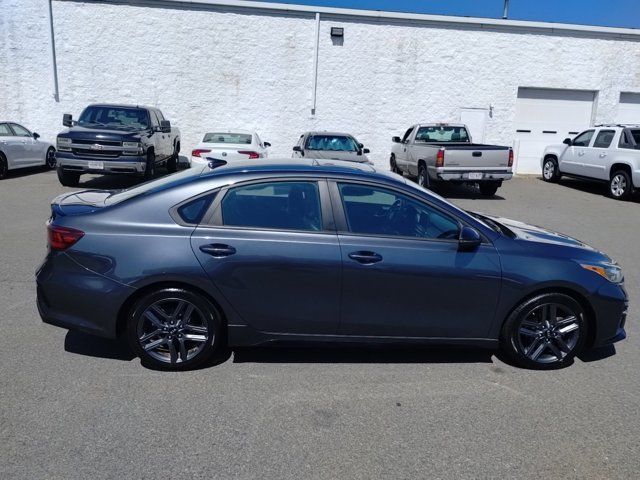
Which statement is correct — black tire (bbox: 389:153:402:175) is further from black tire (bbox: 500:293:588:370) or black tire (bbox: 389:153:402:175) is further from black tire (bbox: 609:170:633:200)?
black tire (bbox: 500:293:588:370)

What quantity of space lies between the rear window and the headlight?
10.6 m

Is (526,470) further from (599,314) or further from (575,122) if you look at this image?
(575,122)

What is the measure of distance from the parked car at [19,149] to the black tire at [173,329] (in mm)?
12084

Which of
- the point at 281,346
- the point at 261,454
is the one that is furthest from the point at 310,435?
the point at 281,346

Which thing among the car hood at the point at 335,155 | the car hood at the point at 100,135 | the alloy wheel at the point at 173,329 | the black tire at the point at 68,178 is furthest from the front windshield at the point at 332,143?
the alloy wheel at the point at 173,329

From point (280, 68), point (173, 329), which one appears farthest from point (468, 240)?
point (280, 68)

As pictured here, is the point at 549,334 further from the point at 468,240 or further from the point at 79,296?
the point at 79,296

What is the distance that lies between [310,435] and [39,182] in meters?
12.7

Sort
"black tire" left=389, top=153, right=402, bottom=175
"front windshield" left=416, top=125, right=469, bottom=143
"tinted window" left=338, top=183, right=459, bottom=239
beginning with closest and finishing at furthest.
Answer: "tinted window" left=338, top=183, right=459, bottom=239 → "front windshield" left=416, top=125, right=469, bottom=143 → "black tire" left=389, top=153, right=402, bottom=175

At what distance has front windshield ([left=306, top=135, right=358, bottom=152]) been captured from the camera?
13.4 metres

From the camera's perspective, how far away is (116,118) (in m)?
13.0

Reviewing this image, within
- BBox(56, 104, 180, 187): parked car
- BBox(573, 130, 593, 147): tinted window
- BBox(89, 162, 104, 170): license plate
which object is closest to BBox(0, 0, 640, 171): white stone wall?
BBox(573, 130, 593, 147): tinted window

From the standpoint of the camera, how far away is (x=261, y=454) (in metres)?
3.01

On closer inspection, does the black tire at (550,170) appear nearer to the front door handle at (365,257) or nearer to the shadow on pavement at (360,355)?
the shadow on pavement at (360,355)
